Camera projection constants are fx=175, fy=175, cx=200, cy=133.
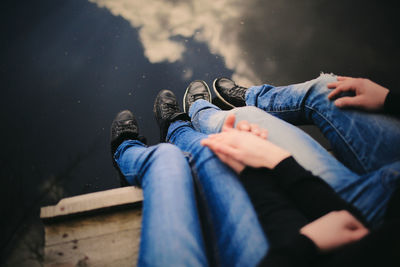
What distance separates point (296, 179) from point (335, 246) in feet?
0.44

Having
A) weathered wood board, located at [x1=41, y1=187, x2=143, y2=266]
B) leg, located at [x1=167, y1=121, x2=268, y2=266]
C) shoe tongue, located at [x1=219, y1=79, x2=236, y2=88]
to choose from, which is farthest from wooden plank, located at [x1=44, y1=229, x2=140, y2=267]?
shoe tongue, located at [x1=219, y1=79, x2=236, y2=88]

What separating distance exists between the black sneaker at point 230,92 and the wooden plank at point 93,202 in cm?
81

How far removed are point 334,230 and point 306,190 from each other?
0.30 ft

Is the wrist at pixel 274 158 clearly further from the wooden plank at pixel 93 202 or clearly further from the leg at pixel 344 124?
the wooden plank at pixel 93 202

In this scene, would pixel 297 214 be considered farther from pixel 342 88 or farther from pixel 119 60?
pixel 119 60

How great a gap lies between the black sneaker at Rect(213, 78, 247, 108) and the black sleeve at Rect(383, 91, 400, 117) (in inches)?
26.3

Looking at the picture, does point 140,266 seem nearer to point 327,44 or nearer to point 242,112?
point 242,112

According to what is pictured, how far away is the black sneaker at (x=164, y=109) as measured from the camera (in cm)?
108

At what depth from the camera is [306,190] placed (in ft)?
1.32

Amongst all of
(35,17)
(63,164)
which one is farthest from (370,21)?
(35,17)

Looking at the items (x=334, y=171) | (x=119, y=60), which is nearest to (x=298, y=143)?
(x=334, y=171)

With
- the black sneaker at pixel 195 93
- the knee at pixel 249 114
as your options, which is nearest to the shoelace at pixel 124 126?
the black sneaker at pixel 195 93

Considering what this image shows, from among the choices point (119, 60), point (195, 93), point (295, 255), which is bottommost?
point (295, 255)

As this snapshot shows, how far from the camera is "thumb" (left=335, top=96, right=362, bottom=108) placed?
21.6 inches
